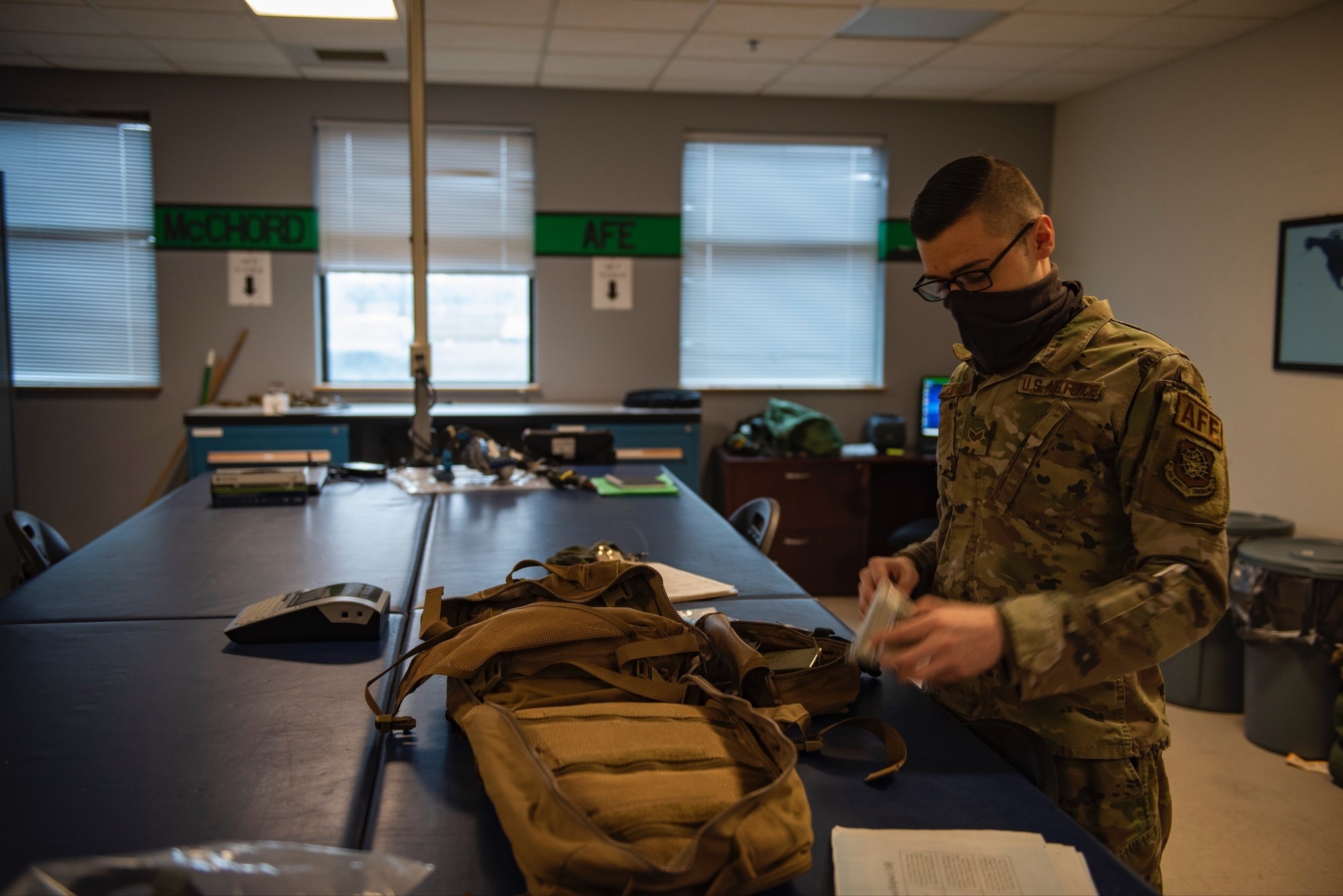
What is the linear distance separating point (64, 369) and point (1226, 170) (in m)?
6.10

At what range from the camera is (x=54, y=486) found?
5.49 metres

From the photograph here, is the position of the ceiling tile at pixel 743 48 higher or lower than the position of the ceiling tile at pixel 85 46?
higher

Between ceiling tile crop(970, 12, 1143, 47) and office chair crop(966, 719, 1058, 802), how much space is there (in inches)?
148

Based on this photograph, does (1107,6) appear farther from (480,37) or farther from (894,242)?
(480,37)

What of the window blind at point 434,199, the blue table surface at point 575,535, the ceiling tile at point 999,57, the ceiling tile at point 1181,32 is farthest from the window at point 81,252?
the ceiling tile at point 1181,32

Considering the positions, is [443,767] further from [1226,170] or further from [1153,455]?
[1226,170]

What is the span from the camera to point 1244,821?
117 inches

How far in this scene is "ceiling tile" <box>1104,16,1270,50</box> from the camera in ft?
13.9

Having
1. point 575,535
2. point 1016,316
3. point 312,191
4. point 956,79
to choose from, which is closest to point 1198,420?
point 1016,316

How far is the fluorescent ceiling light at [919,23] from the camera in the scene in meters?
4.30

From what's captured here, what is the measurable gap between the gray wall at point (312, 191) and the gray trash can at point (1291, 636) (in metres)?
2.93

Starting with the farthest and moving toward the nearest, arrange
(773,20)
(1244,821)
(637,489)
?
(773,20) → (637,489) → (1244,821)

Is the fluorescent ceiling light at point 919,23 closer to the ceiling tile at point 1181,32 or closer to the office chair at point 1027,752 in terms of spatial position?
the ceiling tile at point 1181,32

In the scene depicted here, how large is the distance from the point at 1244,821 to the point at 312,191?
207 inches
